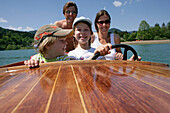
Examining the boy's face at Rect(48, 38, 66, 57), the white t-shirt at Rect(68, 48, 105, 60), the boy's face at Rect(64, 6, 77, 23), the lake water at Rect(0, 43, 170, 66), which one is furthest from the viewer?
the lake water at Rect(0, 43, 170, 66)

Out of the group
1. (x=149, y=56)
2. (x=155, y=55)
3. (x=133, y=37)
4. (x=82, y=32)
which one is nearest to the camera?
(x=82, y=32)

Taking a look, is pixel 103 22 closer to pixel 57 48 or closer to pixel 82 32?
pixel 82 32

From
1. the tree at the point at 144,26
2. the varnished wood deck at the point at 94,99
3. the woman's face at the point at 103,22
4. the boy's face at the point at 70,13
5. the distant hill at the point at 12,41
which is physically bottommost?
the varnished wood deck at the point at 94,99

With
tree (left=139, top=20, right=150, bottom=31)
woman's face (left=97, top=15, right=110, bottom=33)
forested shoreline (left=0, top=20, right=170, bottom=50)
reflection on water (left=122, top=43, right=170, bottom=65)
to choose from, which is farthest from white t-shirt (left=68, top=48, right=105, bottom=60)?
tree (left=139, top=20, right=150, bottom=31)

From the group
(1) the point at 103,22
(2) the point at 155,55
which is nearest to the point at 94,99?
(1) the point at 103,22

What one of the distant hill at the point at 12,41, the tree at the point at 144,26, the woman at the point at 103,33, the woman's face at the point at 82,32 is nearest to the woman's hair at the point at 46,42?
the woman's face at the point at 82,32

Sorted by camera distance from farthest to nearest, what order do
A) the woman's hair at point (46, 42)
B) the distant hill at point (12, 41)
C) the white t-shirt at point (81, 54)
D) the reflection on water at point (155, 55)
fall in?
the distant hill at point (12, 41)
the reflection on water at point (155, 55)
the white t-shirt at point (81, 54)
the woman's hair at point (46, 42)

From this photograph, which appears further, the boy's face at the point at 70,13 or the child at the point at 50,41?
the boy's face at the point at 70,13

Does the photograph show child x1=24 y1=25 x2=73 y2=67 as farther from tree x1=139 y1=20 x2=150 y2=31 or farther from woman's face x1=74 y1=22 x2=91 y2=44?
tree x1=139 y1=20 x2=150 y2=31

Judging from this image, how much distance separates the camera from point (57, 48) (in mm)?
1816

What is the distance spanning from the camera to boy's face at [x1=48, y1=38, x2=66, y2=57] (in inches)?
70.0

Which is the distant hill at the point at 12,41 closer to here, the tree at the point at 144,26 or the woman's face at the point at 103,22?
the tree at the point at 144,26

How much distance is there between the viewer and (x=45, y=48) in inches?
67.9

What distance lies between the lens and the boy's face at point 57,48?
5.83ft
